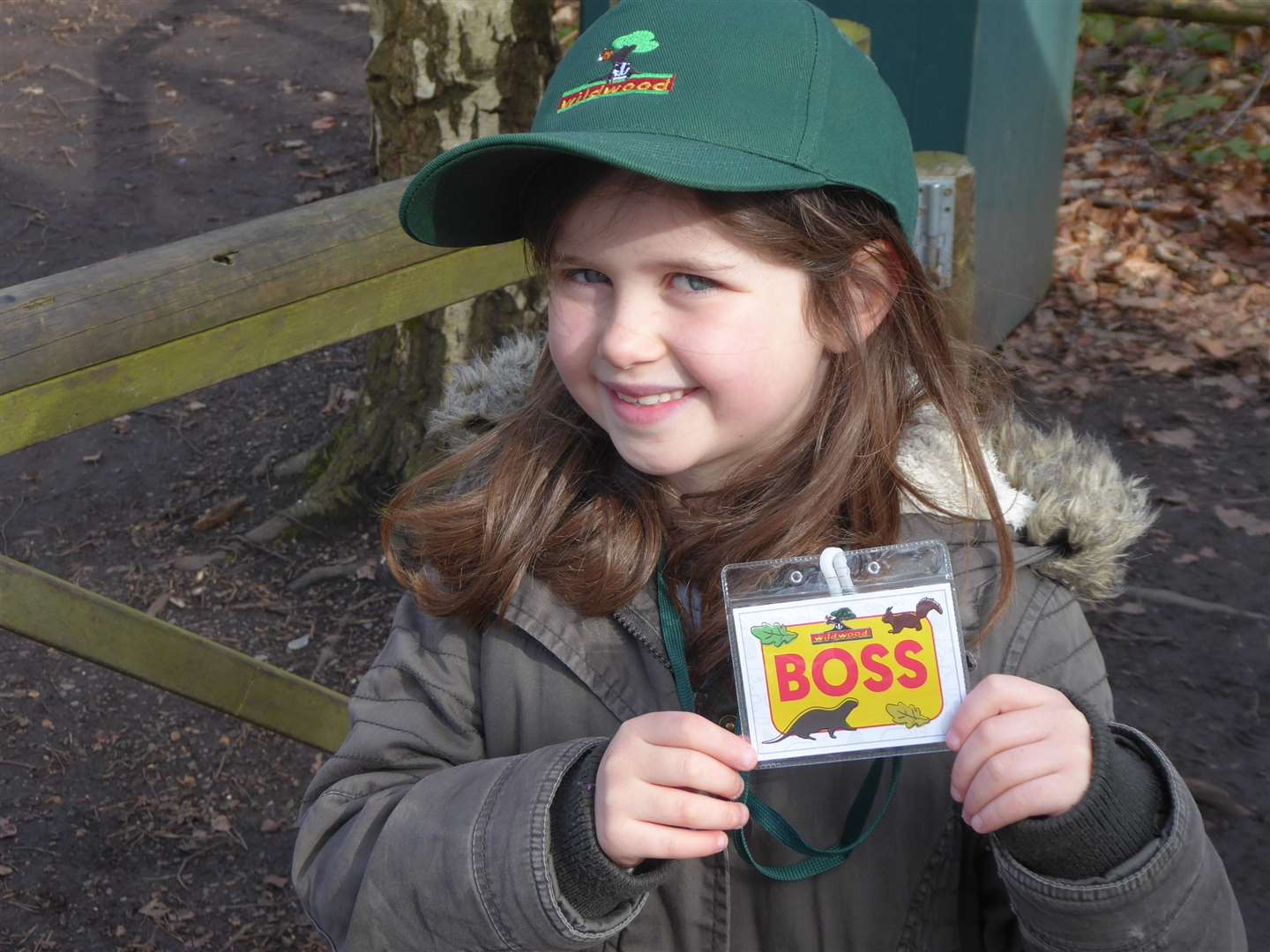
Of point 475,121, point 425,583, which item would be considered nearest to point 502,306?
point 475,121

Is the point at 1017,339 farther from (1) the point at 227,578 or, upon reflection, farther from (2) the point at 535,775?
(2) the point at 535,775

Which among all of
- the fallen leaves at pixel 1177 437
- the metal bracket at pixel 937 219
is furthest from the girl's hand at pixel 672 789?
the fallen leaves at pixel 1177 437

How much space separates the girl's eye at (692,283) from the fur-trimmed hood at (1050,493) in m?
0.36

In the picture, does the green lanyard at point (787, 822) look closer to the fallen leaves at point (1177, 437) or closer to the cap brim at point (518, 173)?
the cap brim at point (518, 173)

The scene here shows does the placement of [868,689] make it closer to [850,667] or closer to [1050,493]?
[850,667]

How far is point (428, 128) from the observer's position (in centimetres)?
364

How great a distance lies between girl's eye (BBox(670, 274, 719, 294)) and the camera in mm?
1459

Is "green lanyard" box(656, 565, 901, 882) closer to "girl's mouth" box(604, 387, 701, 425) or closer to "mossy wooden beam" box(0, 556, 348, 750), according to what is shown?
"girl's mouth" box(604, 387, 701, 425)

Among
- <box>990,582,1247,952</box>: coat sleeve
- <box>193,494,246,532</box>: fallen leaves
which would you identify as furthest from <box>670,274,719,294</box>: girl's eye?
<box>193,494,246,532</box>: fallen leaves

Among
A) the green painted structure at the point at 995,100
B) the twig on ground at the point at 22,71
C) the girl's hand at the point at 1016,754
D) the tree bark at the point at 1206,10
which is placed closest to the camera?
the girl's hand at the point at 1016,754

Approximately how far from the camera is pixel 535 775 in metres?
1.38

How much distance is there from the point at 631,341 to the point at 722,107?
0.27 m

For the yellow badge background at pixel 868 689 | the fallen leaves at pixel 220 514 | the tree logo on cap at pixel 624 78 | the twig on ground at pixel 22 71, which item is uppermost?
the tree logo on cap at pixel 624 78

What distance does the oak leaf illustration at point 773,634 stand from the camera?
1.31m
